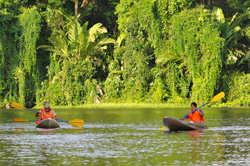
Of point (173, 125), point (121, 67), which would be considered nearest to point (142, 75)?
point (121, 67)

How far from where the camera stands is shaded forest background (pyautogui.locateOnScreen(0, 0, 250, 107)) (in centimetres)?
3959

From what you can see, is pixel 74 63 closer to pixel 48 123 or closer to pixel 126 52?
pixel 126 52

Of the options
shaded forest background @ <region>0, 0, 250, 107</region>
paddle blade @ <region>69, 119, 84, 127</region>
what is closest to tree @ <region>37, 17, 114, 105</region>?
shaded forest background @ <region>0, 0, 250, 107</region>

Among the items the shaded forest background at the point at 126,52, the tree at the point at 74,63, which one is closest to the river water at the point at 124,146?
the shaded forest background at the point at 126,52

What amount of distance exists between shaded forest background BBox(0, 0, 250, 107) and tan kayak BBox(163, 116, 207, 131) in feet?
57.0

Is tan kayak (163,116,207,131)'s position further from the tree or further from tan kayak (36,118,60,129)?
the tree

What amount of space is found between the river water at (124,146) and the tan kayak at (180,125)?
302 mm

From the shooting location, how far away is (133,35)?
42.6 metres

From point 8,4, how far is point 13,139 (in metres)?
26.3

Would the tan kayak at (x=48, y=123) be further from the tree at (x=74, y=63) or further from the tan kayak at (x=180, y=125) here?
the tree at (x=74, y=63)

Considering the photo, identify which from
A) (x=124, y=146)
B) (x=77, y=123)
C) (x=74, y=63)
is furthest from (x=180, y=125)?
(x=74, y=63)

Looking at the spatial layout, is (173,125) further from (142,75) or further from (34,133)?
(142,75)

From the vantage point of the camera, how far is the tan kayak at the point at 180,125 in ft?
69.2

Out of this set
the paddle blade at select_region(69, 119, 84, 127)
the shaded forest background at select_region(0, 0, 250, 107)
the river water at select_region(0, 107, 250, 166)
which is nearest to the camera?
the river water at select_region(0, 107, 250, 166)
